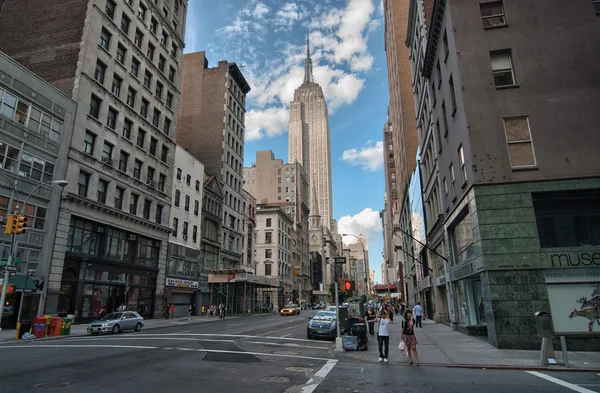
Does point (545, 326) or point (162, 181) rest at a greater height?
point (162, 181)

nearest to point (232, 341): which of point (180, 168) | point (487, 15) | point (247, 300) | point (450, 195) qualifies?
point (450, 195)

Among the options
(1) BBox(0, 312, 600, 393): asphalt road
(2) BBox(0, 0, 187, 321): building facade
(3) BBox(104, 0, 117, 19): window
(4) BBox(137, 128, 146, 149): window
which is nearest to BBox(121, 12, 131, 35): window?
(2) BBox(0, 0, 187, 321): building facade

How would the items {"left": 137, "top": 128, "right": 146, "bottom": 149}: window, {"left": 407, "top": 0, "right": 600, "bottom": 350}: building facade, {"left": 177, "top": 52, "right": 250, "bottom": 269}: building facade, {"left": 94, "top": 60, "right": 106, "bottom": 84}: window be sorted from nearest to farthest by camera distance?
{"left": 407, "top": 0, "right": 600, "bottom": 350}: building facade
{"left": 94, "top": 60, "right": 106, "bottom": 84}: window
{"left": 137, "top": 128, "right": 146, "bottom": 149}: window
{"left": 177, "top": 52, "right": 250, "bottom": 269}: building facade

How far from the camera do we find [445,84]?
22.8m

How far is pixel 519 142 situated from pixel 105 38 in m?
36.4

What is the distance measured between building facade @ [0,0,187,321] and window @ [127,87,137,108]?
0.41 ft

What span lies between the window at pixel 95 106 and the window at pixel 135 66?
687 cm

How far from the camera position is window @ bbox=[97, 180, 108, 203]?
3460cm

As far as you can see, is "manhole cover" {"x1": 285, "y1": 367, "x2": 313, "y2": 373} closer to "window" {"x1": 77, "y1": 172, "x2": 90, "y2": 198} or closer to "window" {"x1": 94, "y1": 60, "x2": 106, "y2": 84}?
"window" {"x1": 77, "y1": 172, "x2": 90, "y2": 198}

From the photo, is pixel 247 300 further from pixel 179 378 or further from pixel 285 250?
pixel 179 378

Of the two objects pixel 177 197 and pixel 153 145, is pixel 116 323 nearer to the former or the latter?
pixel 153 145

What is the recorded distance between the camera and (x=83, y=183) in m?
32.8

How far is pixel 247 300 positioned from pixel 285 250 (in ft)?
118

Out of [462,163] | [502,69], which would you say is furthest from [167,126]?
[502,69]
